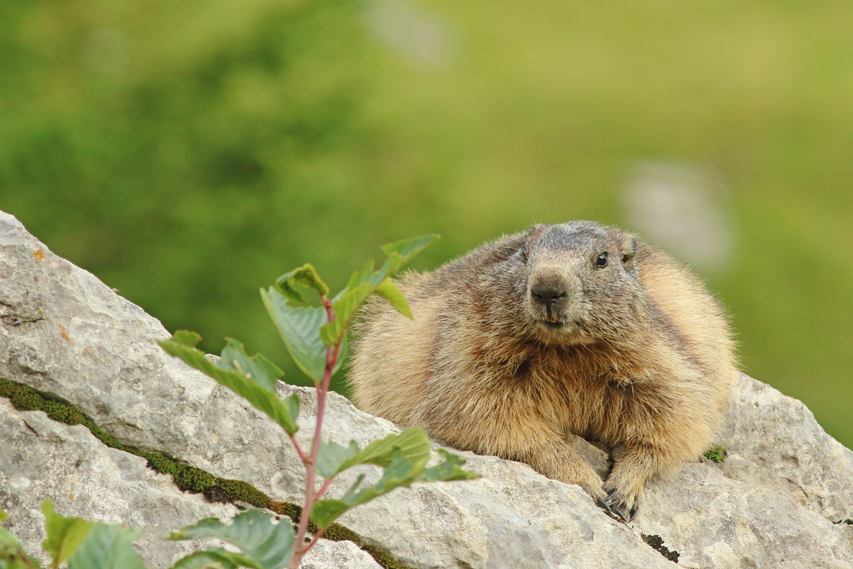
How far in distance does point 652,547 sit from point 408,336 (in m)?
2.34

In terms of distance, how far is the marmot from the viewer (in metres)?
5.05

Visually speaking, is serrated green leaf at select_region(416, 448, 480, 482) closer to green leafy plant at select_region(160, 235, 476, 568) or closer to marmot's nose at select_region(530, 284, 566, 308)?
green leafy plant at select_region(160, 235, 476, 568)

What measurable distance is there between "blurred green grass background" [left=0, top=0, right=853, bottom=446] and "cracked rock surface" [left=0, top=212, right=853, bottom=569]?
741 centimetres

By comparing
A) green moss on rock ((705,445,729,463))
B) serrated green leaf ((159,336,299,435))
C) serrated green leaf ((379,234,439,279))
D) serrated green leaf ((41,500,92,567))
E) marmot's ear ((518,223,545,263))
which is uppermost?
marmot's ear ((518,223,545,263))

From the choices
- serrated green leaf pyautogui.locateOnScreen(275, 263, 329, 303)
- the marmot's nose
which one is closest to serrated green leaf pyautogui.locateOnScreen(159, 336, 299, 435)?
serrated green leaf pyautogui.locateOnScreen(275, 263, 329, 303)

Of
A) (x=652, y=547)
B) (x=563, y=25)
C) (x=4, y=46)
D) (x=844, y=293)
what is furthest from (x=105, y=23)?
(x=563, y=25)

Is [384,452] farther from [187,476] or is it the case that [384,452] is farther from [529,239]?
[529,239]

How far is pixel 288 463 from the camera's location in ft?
13.3

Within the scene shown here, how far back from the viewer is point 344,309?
2402 mm

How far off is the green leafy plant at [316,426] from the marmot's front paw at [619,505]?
257 centimetres

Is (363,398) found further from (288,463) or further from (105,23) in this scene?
(105,23)

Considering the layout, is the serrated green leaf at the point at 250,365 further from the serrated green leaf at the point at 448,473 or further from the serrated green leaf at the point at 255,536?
the serrated green leaf at the point at 448,473

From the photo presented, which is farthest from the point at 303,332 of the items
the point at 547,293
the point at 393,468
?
the point at 547,293

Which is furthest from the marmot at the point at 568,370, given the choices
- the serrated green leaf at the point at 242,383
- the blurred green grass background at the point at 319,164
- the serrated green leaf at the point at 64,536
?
the blurred green grass background at the point at 319,164
